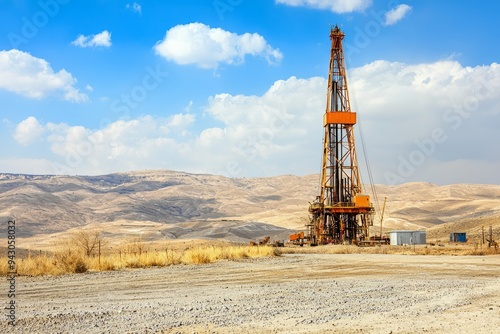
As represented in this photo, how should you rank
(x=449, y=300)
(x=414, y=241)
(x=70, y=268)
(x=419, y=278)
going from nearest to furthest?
(x=449, y=300)
(x=419, y=278)
(x=70, y=268)
(x=414, y=241)

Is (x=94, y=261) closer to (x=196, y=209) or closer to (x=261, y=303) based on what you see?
(x=261, y=303)

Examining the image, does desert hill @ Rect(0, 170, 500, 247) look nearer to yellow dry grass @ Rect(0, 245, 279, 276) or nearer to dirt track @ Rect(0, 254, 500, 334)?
yellow dry grass @ Rect(0, 245, 279, 276)

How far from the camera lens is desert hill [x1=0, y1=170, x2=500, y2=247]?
75.5 metres

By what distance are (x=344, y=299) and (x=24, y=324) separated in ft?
20.0

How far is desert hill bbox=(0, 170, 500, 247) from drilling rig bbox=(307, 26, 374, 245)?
15.0 meters

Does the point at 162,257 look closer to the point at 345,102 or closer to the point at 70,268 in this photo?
the point at 70,268

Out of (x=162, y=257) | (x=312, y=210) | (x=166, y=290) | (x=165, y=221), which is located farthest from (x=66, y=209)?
(x=166, y=290)

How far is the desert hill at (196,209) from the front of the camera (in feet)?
248

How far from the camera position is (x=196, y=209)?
461ft

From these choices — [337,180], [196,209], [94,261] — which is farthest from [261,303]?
[196,209]

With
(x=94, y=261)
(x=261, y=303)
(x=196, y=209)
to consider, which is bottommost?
(x=261, y=303)

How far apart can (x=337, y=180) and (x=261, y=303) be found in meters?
38.2

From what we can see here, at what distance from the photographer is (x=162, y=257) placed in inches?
878

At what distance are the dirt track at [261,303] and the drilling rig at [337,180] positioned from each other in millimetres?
28957
